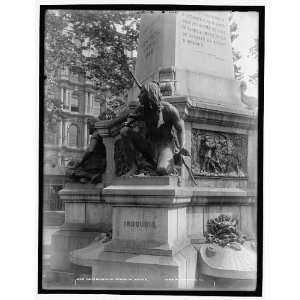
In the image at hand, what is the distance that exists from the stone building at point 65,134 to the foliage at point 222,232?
109 inches

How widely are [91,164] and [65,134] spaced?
0.87 metres

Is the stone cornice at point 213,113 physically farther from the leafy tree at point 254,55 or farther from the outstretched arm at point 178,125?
the leafy tree at point 254,55

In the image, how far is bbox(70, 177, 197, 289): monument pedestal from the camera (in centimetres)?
739

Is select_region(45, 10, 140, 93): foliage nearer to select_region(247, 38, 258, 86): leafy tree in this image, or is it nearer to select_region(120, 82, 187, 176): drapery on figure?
select_region(120, 82, 187, 176): drapery on figure

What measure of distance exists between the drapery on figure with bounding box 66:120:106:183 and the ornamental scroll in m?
1.92

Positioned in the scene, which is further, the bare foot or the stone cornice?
the stone cornice

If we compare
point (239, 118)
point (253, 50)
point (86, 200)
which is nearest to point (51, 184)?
point (86, 200)

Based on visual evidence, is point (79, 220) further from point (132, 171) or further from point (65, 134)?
point (132, 171)

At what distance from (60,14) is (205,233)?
4.46 m

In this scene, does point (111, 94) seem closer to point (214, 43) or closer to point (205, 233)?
point (214, 43)

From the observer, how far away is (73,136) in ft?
30.4

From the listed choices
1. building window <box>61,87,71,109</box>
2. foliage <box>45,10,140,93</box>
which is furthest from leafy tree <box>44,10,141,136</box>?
building window <box>61,87,71,109</box>

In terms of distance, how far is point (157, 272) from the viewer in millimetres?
7406

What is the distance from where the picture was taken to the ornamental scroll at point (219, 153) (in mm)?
8438
